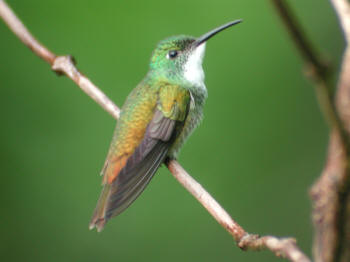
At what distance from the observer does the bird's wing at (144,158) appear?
233 cm

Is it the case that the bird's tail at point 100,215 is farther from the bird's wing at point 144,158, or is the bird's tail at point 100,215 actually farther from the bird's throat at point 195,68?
the bird's throat at point 195,68

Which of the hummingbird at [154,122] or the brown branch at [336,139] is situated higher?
the brown branch at [336,139]

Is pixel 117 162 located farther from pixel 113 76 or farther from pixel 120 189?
pixel 113 76

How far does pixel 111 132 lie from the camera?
384 centimetres

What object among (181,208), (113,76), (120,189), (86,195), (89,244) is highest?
(113,76)

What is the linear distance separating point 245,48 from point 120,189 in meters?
2.02

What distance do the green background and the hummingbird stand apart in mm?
729

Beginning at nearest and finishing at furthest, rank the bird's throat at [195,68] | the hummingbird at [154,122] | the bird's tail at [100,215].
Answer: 1. the bird's tail at [100,215]
2. the hummingbird at [154,122]
3. the bird's throat at [195,68]

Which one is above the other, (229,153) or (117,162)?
(117,162)

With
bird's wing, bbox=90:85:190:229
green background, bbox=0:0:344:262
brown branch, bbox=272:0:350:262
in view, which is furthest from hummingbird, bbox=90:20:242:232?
brown branch, bbox=272:0:350:262

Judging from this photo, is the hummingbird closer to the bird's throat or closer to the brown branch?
the bird's throat

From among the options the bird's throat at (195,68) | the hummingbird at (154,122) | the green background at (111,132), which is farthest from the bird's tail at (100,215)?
the green background at (111,132)

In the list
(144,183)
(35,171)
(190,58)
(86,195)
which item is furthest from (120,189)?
(35,171)

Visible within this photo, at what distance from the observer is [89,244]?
3830 millimetres
